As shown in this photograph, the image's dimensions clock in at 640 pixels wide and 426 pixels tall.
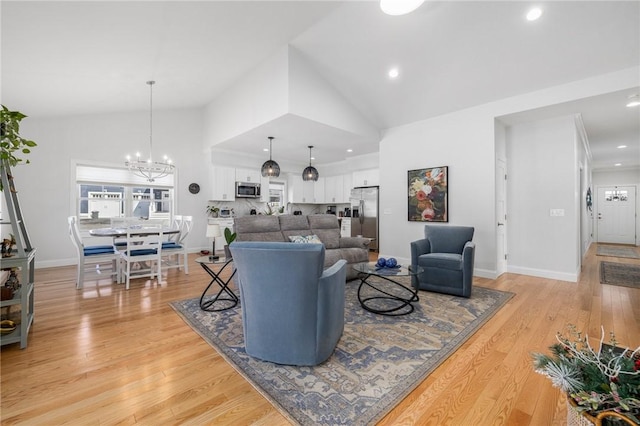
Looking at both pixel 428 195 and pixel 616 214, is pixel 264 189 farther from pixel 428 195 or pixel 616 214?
pixel 616 214

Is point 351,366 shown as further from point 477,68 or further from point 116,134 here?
point 116,134

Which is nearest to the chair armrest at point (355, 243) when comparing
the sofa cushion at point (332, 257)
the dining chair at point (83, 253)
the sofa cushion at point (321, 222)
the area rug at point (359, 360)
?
the sofa cushion at point (321, 222)

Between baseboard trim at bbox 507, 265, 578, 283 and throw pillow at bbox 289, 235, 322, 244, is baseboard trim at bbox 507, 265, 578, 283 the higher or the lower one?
the lower one

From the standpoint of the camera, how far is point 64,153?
17.3 feet

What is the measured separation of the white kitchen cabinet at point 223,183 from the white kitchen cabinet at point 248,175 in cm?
14

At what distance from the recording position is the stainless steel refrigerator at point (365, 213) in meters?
7.23

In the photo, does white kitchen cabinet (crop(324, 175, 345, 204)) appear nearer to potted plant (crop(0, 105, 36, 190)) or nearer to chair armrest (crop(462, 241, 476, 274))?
chair armrest (crop(462, 241, 476, 274))

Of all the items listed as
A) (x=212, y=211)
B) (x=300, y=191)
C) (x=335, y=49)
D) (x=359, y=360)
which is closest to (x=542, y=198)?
(x=335, y=49)

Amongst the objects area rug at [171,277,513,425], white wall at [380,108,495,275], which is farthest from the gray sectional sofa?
white wall at [380,108,495,275]

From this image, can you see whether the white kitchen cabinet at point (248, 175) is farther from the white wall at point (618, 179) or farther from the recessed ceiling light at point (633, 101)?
the white wall at point (618, 179)

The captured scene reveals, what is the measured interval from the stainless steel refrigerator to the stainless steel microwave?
264 centimetres

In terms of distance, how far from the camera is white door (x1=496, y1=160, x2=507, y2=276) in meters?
4.54

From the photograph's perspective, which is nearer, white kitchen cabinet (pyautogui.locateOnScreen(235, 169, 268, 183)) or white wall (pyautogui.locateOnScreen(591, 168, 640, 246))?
white kitchen cabinet (pyautogui.locateOnScreen(235, 169, 268, 183))

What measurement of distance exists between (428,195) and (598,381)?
13.9 feet
